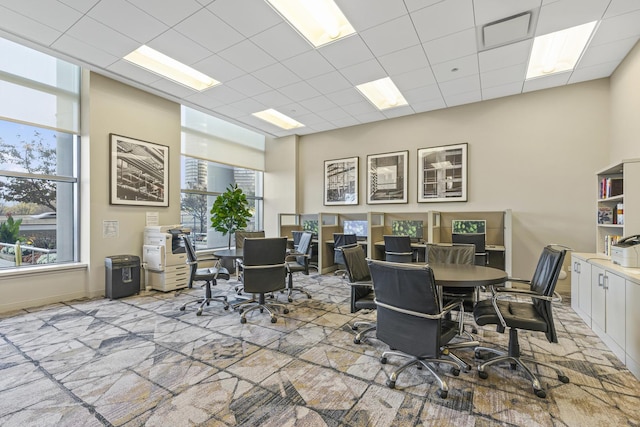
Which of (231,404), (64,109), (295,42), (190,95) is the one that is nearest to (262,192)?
(190,95)

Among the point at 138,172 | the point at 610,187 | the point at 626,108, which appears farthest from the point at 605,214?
the point at 138,172

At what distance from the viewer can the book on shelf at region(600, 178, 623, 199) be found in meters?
3.49

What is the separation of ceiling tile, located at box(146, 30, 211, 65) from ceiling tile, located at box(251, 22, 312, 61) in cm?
78

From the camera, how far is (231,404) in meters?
1.97

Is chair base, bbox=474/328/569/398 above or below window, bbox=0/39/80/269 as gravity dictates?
below

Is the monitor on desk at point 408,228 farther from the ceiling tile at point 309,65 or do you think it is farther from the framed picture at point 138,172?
the framed picture at point 138,172

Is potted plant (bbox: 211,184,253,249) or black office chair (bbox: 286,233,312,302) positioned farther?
potted plant (bbox: 211,184,253,249)

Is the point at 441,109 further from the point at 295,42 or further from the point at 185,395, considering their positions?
the point at 185,395

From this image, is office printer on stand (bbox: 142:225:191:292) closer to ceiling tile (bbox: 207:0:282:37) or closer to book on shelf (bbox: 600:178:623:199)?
ceiling tile (bbox: 207:0:282:37)

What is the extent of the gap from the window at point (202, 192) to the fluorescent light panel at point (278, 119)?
153 cm

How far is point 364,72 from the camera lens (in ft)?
14.5

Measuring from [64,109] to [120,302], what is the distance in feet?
10.1

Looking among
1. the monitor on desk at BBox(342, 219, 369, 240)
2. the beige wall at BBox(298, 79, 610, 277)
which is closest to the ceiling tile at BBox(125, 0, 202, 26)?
the beige wall at BBox(298, 79, 610, 277)

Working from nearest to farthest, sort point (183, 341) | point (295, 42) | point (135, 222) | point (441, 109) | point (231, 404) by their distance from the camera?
point (231, 404) < point (183, 341) < point (295, 42) < point (135, 222) < point (441, 109)
